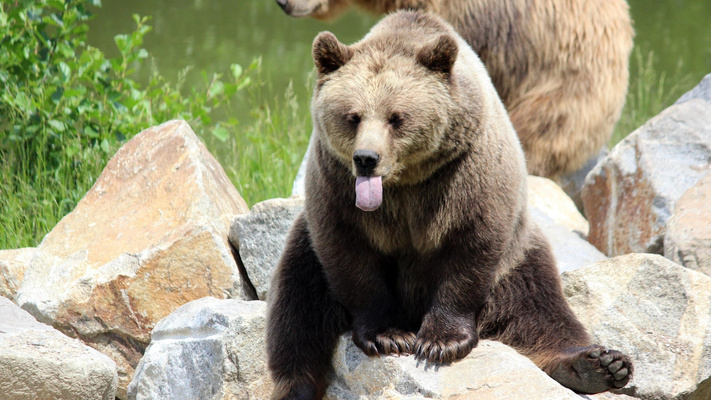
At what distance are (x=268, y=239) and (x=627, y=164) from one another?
2.43 m

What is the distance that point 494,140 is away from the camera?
3594 millimetres

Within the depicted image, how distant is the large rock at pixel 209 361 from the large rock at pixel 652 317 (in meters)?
1.62

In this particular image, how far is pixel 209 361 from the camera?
4078 millimetres

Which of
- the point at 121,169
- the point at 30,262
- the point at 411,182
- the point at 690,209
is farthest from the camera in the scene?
the point at 121,169

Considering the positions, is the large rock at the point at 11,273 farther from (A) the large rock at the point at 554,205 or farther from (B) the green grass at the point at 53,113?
(A) the large rock at the point at 554,205

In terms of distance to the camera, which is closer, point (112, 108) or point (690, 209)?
point (690, 209)

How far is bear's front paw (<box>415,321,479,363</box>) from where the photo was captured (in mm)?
3432

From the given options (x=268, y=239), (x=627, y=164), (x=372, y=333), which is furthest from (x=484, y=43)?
(x=372, y=333)

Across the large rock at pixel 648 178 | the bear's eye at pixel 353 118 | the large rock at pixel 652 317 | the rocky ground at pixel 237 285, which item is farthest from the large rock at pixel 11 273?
the large rock at pixel 648 178

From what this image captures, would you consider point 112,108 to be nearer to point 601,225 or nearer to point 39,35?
point 39,35

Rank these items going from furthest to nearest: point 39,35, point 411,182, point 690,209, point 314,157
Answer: point 39,35
point 690,209
point 314,157
point 411,182

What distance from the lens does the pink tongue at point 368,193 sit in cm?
314

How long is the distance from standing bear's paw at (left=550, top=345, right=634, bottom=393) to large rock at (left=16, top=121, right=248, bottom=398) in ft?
7.07

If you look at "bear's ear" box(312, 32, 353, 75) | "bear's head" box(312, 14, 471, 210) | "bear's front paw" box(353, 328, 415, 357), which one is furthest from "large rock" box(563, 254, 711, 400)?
"bear's ear" box(312, 32, 353, 75)
